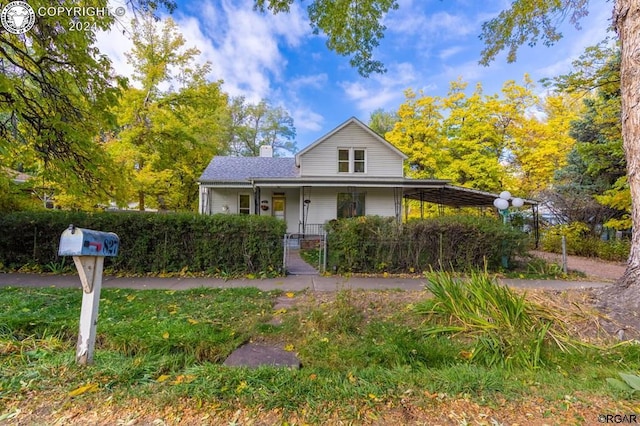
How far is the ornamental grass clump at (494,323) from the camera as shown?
2.77 metres

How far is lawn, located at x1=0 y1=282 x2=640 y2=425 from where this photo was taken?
1.75 meters

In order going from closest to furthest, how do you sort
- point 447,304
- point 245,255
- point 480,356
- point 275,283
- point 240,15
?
point 480,356
point 447,304
point 275,283
point 245,255
point 240,15

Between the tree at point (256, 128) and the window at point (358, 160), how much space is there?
17408 mm

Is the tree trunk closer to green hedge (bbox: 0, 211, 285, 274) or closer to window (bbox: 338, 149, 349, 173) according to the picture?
green hedge (bbox: 0, 211, 285, 274)

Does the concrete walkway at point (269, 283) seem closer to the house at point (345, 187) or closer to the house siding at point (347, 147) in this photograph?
the house at point (345, 187)

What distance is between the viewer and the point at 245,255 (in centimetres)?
683

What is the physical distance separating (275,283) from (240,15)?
7231mm

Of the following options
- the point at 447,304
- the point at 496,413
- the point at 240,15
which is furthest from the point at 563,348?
the point at 240,15

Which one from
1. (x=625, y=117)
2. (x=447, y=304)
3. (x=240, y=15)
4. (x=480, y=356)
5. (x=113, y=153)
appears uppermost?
(x=240, y=15)

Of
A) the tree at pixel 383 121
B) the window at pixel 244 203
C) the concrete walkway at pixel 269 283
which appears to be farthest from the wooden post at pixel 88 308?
the tree at pixel 383 121

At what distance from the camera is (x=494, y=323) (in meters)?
3.18

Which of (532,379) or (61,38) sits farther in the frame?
(61,38)

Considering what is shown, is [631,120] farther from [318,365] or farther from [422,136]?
[422,136]

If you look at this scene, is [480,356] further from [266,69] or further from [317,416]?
[266,69]
